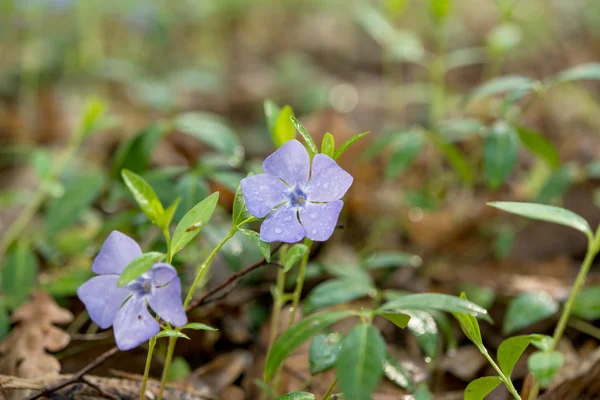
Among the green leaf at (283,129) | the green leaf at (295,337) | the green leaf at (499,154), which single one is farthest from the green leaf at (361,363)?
the green leaf at (499,154)

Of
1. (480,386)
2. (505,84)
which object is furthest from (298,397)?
(505,84)

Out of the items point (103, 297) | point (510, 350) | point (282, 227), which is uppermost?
point (282, 227)

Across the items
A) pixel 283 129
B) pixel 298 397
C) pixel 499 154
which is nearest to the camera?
pixel 298 397

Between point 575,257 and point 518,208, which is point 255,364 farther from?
point 575,257

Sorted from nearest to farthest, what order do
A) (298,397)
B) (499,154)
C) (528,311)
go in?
(298,397), (528,311), (499,154)

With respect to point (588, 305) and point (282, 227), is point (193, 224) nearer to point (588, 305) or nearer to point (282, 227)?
point (282, 227)

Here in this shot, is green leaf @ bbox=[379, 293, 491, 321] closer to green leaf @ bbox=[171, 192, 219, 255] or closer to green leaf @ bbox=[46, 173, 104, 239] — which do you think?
green leaf @ bbox=[171, 192, 219, 255]
